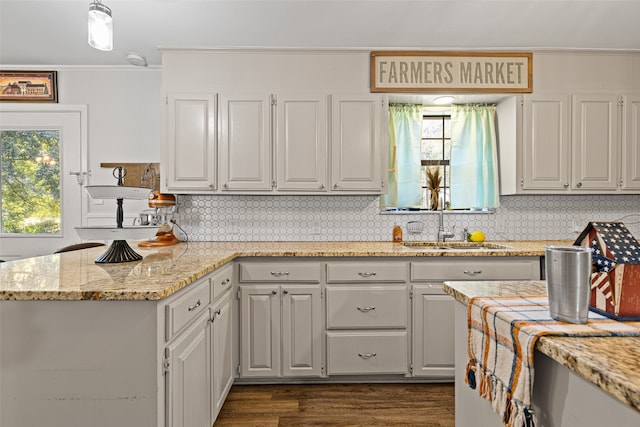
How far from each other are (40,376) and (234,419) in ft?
3.90

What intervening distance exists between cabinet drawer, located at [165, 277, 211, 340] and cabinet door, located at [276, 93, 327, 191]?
49.2 inches

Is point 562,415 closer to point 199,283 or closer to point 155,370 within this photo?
point 155,370

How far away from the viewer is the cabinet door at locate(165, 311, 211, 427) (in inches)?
50.4

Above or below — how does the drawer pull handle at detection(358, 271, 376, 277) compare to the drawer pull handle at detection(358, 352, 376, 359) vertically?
above

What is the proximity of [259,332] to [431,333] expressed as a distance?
→ 3.89ft

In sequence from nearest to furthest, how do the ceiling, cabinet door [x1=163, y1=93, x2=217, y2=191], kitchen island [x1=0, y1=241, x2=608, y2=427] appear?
kitchen island [x1=0, y1=241, x2=608, y2=427], the ceiling, cabinet door [x1=163, y1=93, x2=217, y2=191]

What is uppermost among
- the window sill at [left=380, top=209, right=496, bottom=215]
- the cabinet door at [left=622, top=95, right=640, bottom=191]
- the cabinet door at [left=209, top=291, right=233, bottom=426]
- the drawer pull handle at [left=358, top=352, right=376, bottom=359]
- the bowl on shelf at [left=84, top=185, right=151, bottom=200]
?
the cabinet door at [left=622, top=95, right=640, bottom=191]

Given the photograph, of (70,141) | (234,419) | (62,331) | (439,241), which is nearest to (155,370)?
(62,331)

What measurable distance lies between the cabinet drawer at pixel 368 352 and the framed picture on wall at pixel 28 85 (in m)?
3.31

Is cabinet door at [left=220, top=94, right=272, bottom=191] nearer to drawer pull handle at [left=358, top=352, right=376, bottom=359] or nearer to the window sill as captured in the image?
the window sill

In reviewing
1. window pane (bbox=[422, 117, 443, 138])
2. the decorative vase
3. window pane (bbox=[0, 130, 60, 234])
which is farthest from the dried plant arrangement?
window pane (bbox=[0, 130, 60, 234])

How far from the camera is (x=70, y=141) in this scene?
127 inches

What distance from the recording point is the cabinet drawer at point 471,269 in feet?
7.95

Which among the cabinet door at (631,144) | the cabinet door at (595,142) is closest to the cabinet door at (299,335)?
the cabinet door at (595,142)
